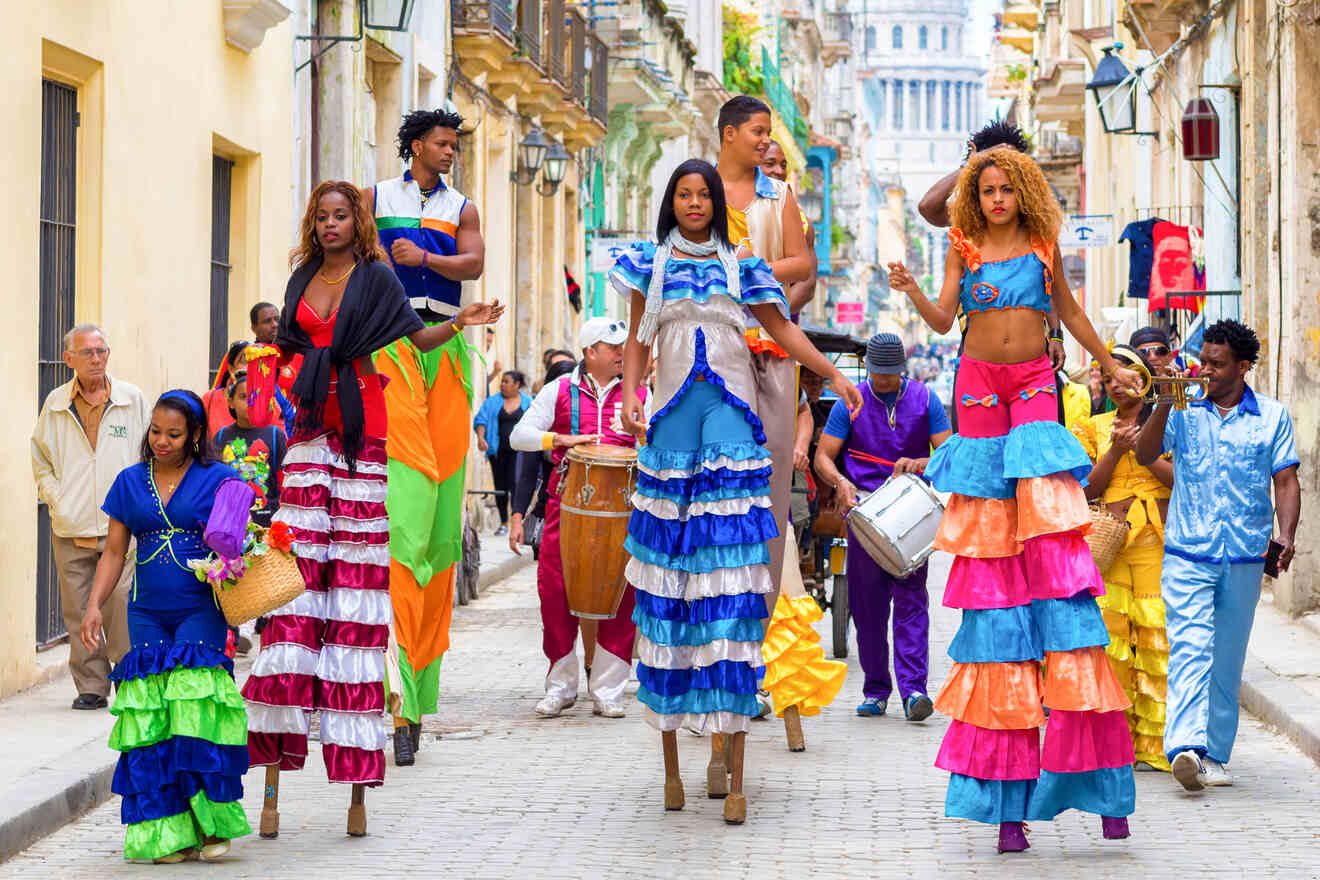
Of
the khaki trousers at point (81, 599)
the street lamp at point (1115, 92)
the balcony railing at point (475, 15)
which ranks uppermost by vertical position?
the balcony railing at point (475, 15)

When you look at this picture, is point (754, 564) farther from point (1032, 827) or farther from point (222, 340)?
point (222, 340)

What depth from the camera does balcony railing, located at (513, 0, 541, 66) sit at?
84.7 ft

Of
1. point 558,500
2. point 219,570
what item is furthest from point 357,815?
point 558,500

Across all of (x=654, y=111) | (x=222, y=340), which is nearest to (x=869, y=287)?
(x=654, y=111)

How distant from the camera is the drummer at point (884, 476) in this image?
1023 cm

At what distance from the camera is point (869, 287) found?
13188 cm

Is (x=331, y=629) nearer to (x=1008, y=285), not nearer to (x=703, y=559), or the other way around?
(x=703, y=559)

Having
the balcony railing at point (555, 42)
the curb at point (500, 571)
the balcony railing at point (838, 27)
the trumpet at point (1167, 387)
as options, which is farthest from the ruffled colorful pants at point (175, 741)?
the balcony railing at point (838, 27)

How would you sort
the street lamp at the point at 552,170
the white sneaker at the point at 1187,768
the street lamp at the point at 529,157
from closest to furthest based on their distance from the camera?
the white sneaker at the point at 1187,768 < the street lamp at the point at 529,157 < the street lamp at the point at 552,170

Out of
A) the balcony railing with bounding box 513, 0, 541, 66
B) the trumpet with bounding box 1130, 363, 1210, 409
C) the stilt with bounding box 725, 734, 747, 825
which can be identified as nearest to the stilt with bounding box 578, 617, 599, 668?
the stilt with bounding box 725, 734, 747, 825

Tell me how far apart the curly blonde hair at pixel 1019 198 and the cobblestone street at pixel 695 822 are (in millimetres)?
2028

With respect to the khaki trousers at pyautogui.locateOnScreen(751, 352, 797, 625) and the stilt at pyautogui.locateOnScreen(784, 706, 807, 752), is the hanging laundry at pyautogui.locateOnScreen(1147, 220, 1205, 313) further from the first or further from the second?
the khaki trousers at pyautogui.locateOnScreen(751, 352, 797, 625)

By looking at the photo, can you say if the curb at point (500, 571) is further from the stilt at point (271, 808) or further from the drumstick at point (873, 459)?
the stilt at point (271, 808)

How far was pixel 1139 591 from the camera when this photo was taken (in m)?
8.75
